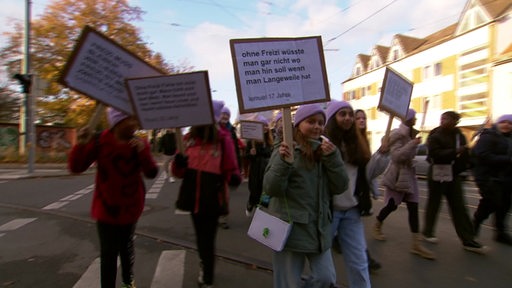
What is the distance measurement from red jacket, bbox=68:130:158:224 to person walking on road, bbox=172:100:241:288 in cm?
42

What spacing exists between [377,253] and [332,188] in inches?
106

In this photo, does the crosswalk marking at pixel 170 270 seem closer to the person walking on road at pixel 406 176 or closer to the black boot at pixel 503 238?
the person walking on road at pixel 406 176

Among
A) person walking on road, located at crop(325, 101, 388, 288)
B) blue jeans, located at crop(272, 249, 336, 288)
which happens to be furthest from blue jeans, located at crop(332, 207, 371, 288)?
blue jeans, located at crop(272, 249, 336, 288)

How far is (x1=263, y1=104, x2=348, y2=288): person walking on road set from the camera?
2775mm

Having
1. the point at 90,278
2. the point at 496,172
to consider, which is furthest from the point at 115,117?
the point at 496,172

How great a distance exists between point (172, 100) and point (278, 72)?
0.90 metres

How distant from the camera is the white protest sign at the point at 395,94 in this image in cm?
388

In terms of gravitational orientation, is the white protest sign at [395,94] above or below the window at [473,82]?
below

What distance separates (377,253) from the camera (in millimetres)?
5160

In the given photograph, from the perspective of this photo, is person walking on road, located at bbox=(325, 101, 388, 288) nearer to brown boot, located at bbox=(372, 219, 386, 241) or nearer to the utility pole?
brown boot, located at bbox=(372, 219, 386, 241)

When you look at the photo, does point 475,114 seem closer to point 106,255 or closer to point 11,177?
point 11,177

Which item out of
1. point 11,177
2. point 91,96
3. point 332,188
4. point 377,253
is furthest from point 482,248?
point 11,177

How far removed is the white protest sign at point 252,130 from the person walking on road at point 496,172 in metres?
3.45

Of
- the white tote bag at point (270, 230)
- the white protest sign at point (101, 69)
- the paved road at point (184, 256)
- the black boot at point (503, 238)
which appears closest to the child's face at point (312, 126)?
the white tote bag at point (270, 230)
